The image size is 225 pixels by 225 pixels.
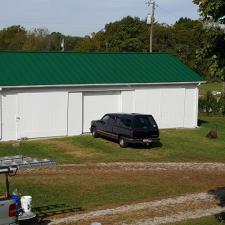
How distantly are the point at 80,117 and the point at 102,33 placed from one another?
7742cm

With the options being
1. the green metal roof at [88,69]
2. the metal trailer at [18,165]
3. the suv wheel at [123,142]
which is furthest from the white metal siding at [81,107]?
the metal trailer at [18,165]

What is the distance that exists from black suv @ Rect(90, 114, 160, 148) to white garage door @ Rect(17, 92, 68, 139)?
3.23 m

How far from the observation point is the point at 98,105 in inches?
1384

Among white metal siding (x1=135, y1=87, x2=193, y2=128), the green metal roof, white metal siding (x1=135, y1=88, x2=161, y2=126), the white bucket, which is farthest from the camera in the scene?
white metal siding (x1=135, y1=87, x2=193, y2=128)

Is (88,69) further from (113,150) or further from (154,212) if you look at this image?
(154,212)

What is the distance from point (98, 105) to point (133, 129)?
19.0 ft

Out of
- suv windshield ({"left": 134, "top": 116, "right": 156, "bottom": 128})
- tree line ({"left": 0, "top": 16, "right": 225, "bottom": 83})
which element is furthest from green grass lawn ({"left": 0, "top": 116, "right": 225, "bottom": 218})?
tree line ({"left": 0, "top": 16, "right": 225, "bottom": 83})

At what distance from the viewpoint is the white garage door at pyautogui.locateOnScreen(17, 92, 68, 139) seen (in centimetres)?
3161

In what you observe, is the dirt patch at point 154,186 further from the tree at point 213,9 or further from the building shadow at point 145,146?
the tree at point 213,9

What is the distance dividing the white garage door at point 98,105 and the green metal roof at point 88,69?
93cm

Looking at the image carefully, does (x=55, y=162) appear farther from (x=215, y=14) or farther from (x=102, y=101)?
(x=215, y=14)

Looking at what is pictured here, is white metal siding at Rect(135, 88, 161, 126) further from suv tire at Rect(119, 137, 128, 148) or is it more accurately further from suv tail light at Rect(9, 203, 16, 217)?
suv tail light at Rect(9, 203, 16, 217)

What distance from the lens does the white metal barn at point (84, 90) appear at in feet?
104

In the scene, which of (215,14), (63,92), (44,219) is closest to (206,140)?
(63,92)
